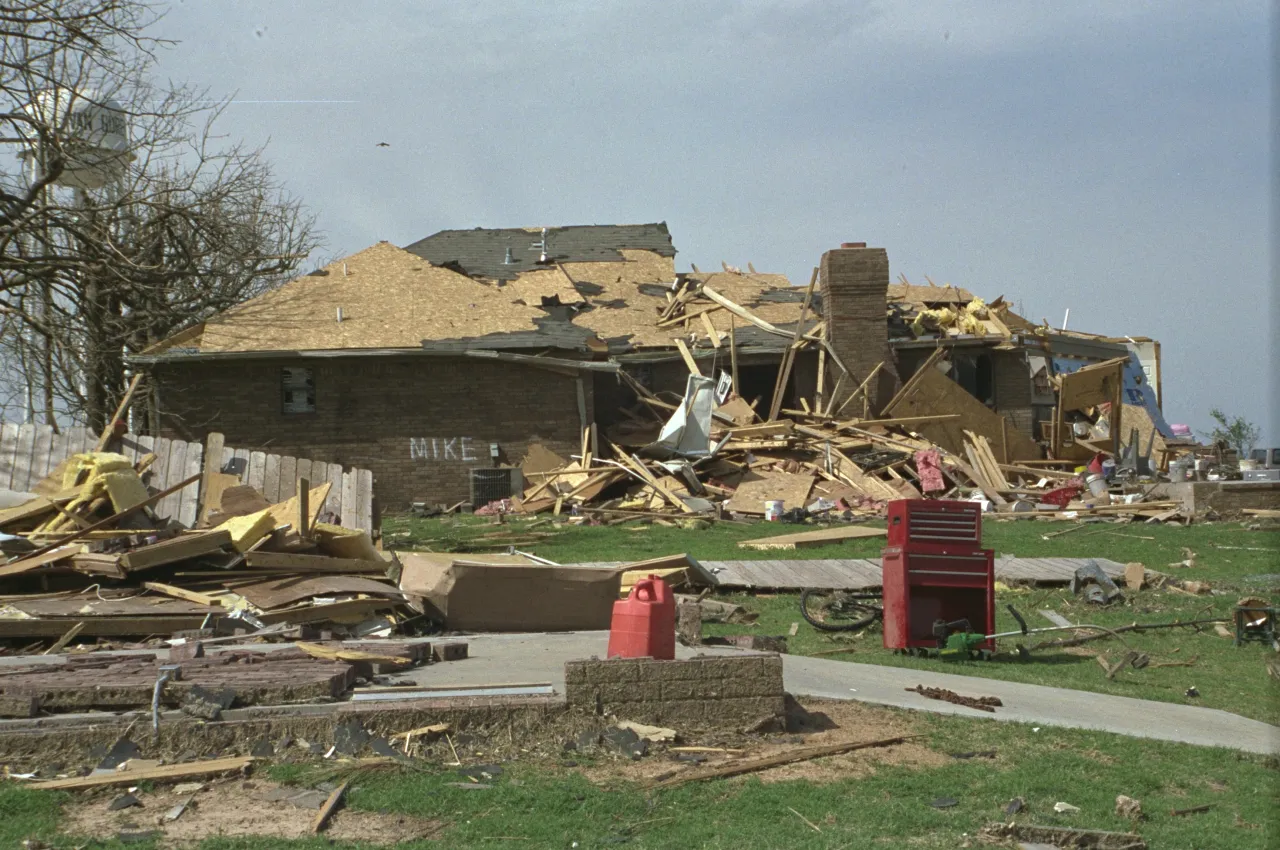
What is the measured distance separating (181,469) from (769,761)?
10017mm

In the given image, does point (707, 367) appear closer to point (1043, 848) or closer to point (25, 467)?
point (25, 467)

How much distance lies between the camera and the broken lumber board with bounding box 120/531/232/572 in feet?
33.8

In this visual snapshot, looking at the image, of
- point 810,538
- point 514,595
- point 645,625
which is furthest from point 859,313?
point 645,625

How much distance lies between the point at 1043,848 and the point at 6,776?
4572 mm

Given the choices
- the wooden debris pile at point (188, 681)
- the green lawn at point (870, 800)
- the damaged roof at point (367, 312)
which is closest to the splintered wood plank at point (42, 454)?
the wooden debris pile at point (188, 681)

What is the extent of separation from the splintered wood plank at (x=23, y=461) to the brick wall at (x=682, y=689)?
9.06 metres

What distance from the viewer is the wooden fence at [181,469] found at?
532 inches

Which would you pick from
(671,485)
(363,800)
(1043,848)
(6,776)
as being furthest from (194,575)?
(671,485)

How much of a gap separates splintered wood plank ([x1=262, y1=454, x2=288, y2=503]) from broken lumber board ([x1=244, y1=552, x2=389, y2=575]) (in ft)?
11.0

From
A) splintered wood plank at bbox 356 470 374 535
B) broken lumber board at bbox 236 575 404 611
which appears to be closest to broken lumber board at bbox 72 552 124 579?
broken lumber board at bbox 236 575 404 611

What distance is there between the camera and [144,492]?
12.6 meters

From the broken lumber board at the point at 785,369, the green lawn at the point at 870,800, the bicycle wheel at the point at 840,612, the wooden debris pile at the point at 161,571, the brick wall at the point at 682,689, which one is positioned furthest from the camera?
the broken lumber board at the point at 785,369

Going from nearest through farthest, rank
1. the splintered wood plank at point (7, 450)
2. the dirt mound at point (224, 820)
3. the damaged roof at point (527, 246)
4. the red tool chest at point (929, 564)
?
the dirt mound at point (224, 820)
the red tool chest at point (929, 564)
the splintered wood plank at point (7, 450)
the damaged roof at point (527, 246)

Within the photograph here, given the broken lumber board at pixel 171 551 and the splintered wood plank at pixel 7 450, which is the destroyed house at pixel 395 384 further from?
the broken lumber board at pixel 171 551
